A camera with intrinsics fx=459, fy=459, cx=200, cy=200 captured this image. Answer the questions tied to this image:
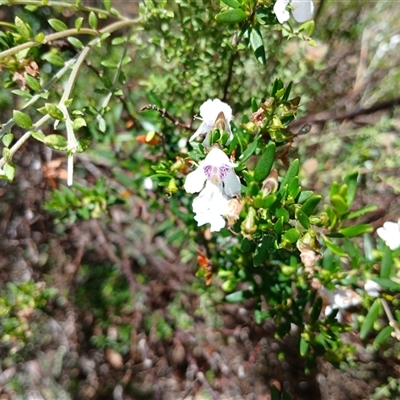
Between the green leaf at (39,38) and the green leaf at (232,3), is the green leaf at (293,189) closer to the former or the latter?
the green leaf at (232,3)

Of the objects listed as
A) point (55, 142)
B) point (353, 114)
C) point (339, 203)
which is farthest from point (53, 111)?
point (353, 114)

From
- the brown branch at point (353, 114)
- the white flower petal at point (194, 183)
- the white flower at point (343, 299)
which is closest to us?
the white flower petal at point (194, 183)

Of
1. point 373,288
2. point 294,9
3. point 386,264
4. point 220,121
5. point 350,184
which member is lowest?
point 373,288

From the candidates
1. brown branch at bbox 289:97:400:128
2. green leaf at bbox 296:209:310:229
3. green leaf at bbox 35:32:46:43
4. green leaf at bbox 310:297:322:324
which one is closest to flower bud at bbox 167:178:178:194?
green leaf at bbox 296:209:310:229

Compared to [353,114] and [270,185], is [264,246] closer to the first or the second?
[270,185]

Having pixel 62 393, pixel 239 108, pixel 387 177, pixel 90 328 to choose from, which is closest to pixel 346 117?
pixel 387 177

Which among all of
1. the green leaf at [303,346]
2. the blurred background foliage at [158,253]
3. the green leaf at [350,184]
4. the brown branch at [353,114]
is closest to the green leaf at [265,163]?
the green leaf at [350,184]

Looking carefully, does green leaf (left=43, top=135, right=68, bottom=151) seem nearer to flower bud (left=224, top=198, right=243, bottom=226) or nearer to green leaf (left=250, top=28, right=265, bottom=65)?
flower bud (left=224, top=198, right=243, bottom=226)
